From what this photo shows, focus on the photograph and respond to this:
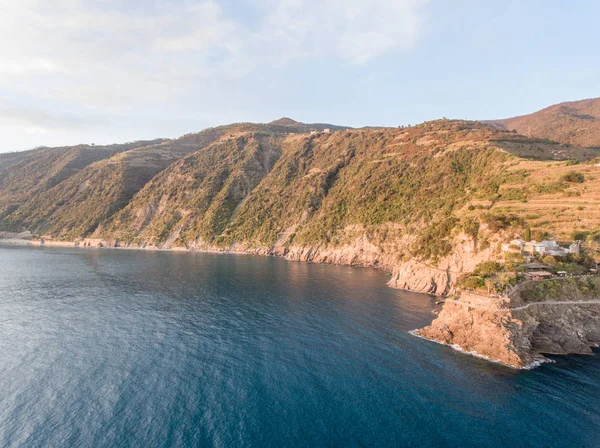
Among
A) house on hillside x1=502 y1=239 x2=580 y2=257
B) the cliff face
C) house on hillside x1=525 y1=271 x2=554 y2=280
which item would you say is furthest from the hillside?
the cliff face

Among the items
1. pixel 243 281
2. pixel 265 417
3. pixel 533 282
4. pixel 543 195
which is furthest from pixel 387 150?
pixel 265 417

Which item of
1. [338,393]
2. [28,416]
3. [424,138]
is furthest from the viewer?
[424,138]

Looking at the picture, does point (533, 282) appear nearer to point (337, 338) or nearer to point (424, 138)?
point (337, 338)

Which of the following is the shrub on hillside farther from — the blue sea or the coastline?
the blue sea

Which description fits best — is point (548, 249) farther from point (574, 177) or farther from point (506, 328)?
point (574, 177)

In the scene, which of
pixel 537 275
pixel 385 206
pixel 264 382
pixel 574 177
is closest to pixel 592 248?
pixel 537 275

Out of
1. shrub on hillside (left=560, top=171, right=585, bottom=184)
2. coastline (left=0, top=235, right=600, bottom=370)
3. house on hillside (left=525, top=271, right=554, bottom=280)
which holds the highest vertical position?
shrub on hillside (left=560, top=171, right=585, bottom=184)
